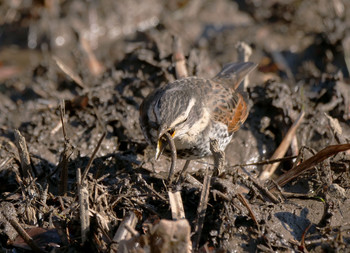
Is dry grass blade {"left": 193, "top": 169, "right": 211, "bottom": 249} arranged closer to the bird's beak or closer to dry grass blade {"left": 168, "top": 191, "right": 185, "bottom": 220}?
dry grass blade {"left": 168, "top": 191, "right": 185, "bottom": 220}

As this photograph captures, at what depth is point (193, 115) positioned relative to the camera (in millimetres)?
5738

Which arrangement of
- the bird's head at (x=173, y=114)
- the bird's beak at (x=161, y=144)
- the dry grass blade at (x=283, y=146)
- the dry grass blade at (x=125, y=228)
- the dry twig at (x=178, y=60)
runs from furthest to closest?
the dry twig at (x=178, y=60) < the dry grass blade at (x=283, y=146) < the bird's beak at (x=161, y=144) < the bird's head at (x=173, y=114) < the dry grass blade at (x=125, y=228)

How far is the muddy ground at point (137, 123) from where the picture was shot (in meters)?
4.84

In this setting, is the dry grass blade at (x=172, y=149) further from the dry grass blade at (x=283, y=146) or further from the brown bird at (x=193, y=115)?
the dry grass blade at (x=283, y=146)

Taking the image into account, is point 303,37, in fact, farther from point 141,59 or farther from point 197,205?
point 197,205

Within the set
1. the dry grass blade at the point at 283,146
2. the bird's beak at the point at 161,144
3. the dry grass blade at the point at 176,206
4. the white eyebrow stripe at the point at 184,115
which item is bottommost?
the dry grass blade at the point at 283,146

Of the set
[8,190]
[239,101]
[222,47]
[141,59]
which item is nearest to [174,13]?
[222,47]

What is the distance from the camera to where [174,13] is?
35.2 ft

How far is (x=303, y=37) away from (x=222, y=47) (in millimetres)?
1756

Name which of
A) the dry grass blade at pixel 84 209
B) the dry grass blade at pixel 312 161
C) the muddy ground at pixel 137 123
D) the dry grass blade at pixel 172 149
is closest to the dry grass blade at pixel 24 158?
the muddy ground at pixel 137 123

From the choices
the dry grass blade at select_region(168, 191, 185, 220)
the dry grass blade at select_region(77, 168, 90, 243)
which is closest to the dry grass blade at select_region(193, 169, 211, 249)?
the dry grass blade at select_region(168, 191, 185, 220)

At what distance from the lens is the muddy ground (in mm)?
4836

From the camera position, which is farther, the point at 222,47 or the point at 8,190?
the point at 222,47

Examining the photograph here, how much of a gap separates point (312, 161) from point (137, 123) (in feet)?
8.76
